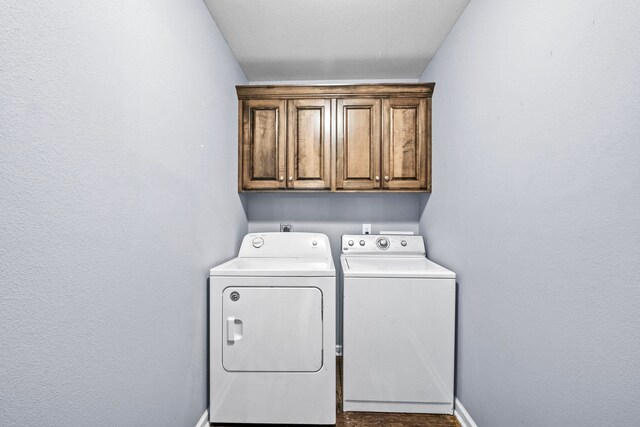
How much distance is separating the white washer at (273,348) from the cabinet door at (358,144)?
0.98 meters

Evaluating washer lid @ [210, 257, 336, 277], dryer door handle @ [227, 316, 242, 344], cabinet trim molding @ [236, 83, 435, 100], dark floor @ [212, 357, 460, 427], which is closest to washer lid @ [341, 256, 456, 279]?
washer lid @ [210, 257, 336, 277]

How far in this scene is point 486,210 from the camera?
57.6 inches

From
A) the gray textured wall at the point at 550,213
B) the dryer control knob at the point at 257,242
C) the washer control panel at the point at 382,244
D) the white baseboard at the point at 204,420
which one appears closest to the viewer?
the gray textured wall at the point at 550,213

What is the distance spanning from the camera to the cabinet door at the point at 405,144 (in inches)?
90.4

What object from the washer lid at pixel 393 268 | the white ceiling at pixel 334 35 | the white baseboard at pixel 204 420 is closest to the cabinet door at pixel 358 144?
the white ceiling at pixel 334 35

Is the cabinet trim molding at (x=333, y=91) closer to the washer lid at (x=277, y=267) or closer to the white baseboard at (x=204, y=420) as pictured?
the washer lid at (x=277, y=267)

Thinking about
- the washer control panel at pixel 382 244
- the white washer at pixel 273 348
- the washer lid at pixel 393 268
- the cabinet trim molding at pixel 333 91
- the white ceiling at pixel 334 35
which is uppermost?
the white ceiling at pixel 334 35

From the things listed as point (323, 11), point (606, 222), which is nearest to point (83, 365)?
point (606, 222)

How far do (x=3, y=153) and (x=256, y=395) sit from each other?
1.62m

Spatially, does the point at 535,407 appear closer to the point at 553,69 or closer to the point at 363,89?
the point at 553,69

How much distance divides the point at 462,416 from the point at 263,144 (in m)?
2.35

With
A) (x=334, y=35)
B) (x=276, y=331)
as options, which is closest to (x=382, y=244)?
(x=276, y=331)

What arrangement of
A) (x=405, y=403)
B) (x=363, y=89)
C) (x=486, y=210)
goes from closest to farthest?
1. (x=486, y=210)
2. (x=405, y=403)
3. (x=363, y=89)

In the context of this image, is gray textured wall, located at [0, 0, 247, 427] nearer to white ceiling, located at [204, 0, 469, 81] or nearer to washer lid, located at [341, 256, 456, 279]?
white ceiling, located at [204, 0, 469, 81]
